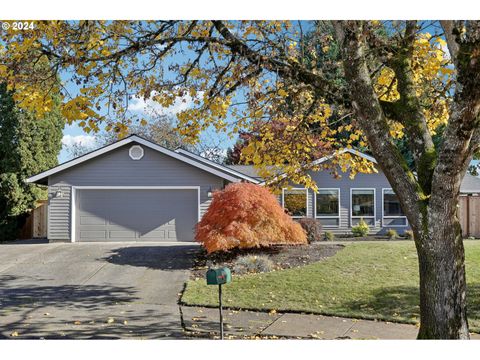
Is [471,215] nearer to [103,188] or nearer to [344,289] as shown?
[344,289]

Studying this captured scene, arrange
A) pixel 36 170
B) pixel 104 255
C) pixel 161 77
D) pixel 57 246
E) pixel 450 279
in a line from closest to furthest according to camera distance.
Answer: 1. pixel 450 279
2. pixel 161 77
3. pixel 104 255
4. pixel 57 246
5. pixel 36 170

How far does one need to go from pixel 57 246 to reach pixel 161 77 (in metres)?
8.11

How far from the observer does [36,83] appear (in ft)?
16.1

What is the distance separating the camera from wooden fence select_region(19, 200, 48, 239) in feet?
52.2

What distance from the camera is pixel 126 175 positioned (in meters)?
14.4

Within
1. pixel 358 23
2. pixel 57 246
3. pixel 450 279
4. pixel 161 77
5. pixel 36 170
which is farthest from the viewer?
pixel 36 170

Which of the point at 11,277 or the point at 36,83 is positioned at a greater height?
the point at 36,83

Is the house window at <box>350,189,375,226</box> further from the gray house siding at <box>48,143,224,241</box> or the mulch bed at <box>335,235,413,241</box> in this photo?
the gray house siding at <box>48,143,224,241</box>

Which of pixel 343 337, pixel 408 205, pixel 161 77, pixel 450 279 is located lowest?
pixel 343 337

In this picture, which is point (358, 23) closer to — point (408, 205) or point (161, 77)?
point (408, 205)

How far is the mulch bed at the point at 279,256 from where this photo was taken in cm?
983

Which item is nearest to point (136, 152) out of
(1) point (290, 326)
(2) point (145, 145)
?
(2) point (145, 145)

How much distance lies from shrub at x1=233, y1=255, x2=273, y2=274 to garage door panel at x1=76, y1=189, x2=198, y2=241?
467cm

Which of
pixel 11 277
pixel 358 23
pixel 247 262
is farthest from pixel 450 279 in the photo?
pixel 11 277
